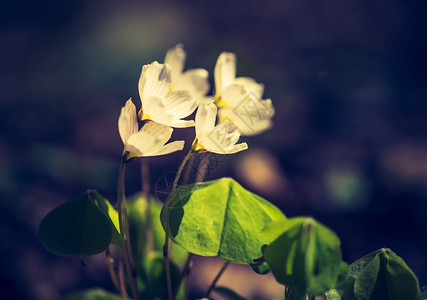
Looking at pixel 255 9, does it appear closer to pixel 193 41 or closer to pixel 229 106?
pixel 193 41

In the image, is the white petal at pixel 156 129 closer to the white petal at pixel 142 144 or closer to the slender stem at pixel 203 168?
the white petal at pixel 142 144

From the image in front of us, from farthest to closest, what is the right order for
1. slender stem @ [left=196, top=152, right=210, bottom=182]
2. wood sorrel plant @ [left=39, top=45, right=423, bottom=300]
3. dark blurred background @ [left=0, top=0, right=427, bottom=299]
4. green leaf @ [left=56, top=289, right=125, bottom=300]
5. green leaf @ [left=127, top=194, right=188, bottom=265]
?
dark blurred background @ [left=0, top=0, right=427, bottom=299] < green leaf @ [left=127, top=194, right=188, bottom=265] < slender stem @ [left=196, top=152, right=210, bottom=182] < wood sorrel plant @ [left=39, top=45, right=423, bottom=300] < green leaf @ [left=56, top=289, right=125, bottom=300]

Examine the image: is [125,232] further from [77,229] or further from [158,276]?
[158,276]

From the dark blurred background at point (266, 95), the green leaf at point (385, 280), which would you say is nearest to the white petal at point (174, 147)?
the green leaf at point (385, 280)

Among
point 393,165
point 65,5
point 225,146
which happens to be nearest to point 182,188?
point 225,146

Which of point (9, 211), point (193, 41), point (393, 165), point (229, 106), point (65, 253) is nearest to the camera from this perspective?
point (65, 253)

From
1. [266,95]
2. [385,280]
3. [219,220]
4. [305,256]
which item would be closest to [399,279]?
[385,280]

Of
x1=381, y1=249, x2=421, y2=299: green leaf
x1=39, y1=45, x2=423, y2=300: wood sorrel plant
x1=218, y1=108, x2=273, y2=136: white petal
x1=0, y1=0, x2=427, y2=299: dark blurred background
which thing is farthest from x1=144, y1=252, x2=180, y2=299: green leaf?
x1=0, y1=0, x2=427, y2=299: dark blurred background

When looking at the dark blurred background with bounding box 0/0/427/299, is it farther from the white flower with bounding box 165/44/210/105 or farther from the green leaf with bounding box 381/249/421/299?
the green leaf with bounding box 381/249/421/299
